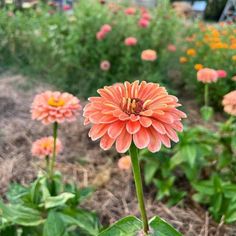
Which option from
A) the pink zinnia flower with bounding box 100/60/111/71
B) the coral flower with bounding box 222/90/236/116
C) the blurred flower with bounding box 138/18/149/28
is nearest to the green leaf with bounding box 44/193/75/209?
the coral flower with bounding box 222/90/236/116

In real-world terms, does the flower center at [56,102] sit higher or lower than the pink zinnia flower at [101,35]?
higher

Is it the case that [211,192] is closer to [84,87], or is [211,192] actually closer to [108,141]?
[108,141]

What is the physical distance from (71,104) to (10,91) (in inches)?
51.3

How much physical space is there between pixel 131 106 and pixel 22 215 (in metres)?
0.65

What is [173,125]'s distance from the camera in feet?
2.57

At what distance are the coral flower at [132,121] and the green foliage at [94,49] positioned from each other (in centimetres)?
176

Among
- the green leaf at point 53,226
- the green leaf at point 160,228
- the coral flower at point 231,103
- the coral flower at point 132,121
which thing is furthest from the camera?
the coral flower at point 231,103

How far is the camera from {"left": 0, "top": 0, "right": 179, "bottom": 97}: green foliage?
269 centimetres

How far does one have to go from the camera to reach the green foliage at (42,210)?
122 centimetres

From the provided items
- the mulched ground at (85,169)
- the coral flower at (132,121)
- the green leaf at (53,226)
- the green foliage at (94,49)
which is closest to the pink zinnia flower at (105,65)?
the green foliage at (94,49)

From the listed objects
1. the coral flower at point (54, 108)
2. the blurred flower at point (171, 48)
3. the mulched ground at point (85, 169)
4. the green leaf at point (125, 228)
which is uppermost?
the green leaf at point (125, 228)

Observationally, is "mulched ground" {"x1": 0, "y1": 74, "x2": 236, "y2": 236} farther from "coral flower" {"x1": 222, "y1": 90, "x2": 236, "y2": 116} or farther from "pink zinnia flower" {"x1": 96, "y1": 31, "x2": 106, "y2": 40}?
"pink zinnia flower" {"x1": 96, "y1": 31, "x2": 106, "y2": 40}

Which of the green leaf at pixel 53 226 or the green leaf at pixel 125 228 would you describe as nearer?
the green leaf at pixel 125 228

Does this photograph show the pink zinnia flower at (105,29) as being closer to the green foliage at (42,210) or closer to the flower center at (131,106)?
the green foliage at (42,210)
